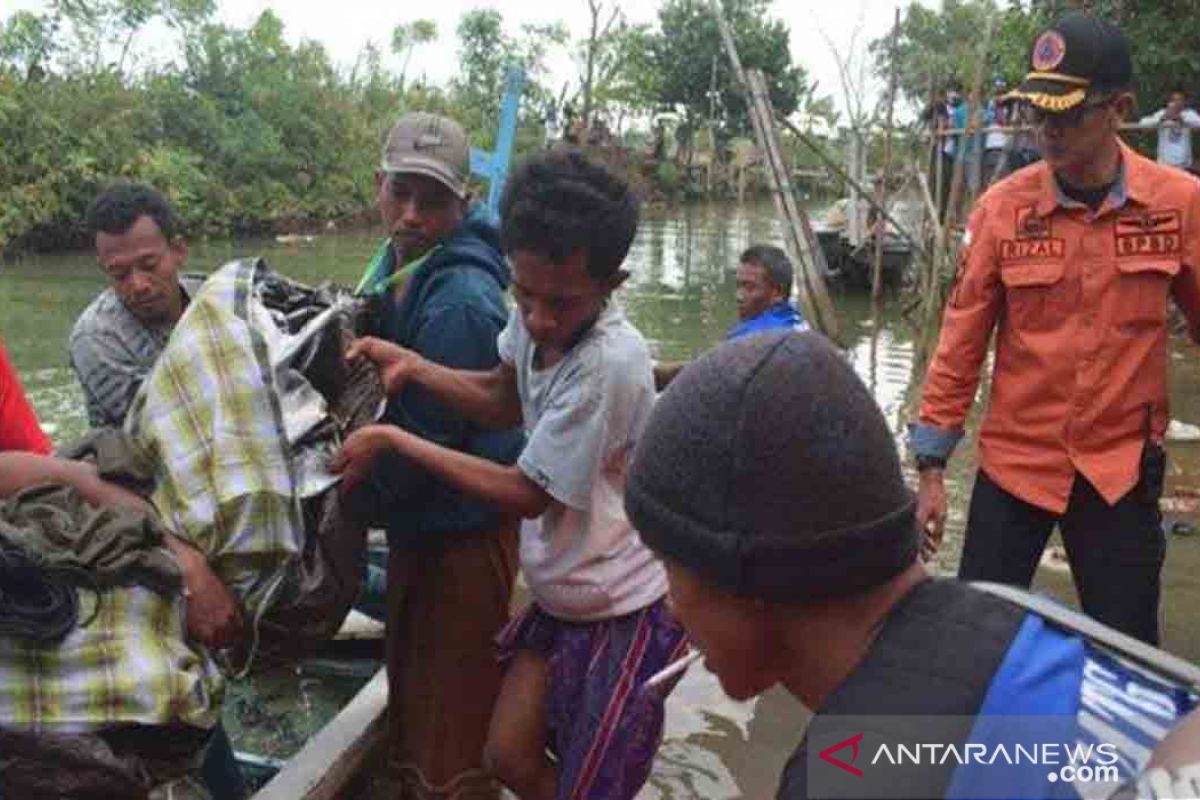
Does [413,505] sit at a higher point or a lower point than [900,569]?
lower

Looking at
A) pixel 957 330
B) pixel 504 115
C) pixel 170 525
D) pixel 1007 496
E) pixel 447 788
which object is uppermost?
pixel 504 115

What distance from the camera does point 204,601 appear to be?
2.24 meters

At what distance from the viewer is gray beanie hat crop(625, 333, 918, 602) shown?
1.12 m

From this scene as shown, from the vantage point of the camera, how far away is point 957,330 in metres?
3.14

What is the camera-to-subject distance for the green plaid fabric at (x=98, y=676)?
→ 213cm

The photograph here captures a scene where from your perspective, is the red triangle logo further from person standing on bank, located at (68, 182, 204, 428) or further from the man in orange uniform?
person standing on bank, located at (68, 182, 204, 428)

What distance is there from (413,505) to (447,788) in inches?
28.4

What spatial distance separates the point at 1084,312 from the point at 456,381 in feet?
5.08

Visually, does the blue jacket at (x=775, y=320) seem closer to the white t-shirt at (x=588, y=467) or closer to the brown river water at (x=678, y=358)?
the brown river water at (x=678, y=358)

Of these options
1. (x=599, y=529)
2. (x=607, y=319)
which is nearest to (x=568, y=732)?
(x=599, y=529)

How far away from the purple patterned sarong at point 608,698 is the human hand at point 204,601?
0.65 metres

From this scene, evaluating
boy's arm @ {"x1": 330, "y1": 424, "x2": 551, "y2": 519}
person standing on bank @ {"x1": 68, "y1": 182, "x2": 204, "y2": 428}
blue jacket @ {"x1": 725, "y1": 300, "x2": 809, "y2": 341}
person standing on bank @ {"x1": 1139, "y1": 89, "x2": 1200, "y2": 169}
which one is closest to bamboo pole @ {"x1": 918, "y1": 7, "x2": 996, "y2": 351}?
person standing on bank @ {"x1": 1139, "y1": 89, "x2": 1200, "y2": 169}

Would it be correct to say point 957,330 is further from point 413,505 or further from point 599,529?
point 413,505

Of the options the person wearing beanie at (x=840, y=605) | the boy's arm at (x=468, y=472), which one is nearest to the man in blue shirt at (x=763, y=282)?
the boy's arm at (x=468, y=472)
